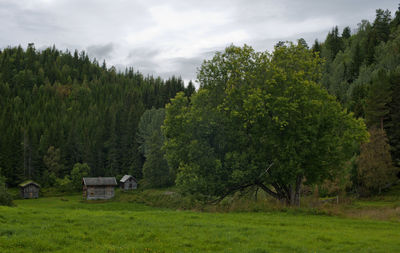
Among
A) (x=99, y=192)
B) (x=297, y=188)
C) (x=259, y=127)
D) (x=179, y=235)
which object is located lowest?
(x=99, y=192)

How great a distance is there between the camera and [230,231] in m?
18.7

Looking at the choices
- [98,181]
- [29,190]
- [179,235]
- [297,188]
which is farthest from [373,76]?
A: [29,190]

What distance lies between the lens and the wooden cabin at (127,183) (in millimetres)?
112438

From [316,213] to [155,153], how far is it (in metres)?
79.8

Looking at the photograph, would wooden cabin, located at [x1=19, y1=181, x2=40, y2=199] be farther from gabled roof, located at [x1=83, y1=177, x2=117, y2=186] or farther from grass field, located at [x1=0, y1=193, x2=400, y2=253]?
grass field, located at [x1=0, y1=193, x2=400, y2=253]

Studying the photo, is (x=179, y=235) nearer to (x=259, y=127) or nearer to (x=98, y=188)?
(x=259, y=127)

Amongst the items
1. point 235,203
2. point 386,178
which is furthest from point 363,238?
point 386,178

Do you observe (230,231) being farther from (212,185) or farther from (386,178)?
(386,178)

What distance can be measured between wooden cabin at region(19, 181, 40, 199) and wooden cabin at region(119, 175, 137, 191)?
2496 cm

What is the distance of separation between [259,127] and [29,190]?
89.1m

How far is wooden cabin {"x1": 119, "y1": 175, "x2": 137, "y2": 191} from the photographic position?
112438 millimetres

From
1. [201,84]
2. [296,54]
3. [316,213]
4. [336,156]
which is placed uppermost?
[296,54]

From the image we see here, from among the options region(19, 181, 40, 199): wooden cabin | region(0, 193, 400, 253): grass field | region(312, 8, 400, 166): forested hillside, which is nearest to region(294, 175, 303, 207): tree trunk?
region(0, 193, 400, 253): grass field

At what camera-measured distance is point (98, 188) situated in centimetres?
10112
